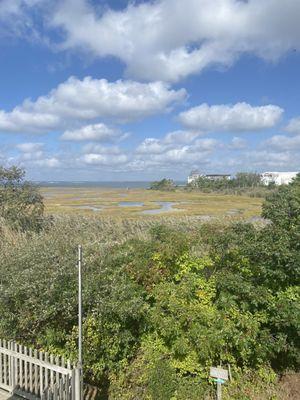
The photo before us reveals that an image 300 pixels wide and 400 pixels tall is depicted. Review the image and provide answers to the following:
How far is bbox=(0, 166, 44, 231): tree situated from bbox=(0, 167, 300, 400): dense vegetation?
14695 millimetres

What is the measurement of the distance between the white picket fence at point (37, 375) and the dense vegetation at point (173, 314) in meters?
0.99

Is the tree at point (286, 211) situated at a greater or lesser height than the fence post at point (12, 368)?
greater

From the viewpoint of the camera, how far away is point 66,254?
401 inches

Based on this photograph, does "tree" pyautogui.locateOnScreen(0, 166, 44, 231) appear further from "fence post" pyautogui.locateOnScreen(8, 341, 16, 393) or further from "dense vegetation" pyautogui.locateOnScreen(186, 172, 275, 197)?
"dense vegetation" pyautogui.locateOnScreen(186, 172, 275, 197)

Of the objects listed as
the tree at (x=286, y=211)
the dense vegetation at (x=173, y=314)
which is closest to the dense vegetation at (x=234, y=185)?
the tree at (x=286, y=211)

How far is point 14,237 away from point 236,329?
14756 mm

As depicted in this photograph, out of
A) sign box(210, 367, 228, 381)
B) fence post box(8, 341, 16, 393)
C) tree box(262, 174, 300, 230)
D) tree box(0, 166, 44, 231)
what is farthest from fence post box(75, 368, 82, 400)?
tree box(0, 166, 44, 231)

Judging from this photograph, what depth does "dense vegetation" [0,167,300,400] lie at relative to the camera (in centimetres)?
803

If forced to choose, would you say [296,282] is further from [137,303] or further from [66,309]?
[66,309]

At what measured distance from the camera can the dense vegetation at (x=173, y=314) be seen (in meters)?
8.03

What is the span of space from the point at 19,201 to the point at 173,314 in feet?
61.4

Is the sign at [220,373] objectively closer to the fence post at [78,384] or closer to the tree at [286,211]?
the fence post at [78,384]

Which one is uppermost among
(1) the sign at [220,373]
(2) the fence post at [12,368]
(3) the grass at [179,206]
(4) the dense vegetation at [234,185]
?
(4) the dense vegetation at [234,185]

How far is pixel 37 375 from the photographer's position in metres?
7.61
